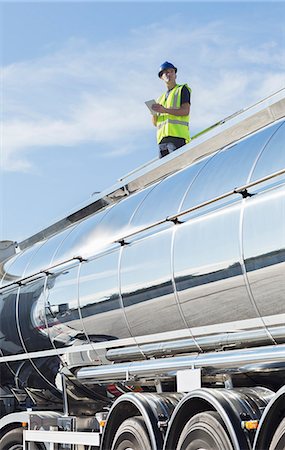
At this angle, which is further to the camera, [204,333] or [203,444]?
[204,333]

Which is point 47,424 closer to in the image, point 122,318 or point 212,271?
point 122,318

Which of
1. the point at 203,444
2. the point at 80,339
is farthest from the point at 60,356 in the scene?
the point at 203,444

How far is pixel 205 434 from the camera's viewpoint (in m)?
6.14

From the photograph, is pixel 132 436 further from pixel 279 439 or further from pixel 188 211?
pixel 279 439

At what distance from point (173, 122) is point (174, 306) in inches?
131

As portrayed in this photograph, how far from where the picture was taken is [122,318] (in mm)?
7648

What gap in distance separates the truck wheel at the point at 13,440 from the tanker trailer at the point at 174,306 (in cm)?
2

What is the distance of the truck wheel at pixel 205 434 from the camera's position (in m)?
5.94

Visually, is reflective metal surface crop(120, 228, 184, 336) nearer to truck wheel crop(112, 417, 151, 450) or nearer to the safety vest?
truck wheel crop(112, 417, 151, 450)

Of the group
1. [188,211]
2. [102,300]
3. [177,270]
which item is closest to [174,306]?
[177,270]

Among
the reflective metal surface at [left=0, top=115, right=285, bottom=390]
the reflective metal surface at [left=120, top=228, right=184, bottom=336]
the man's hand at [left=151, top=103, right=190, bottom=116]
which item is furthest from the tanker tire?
the man's hand at [left=151, top=103, right=190, bottom=116]

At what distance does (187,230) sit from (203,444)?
154cm

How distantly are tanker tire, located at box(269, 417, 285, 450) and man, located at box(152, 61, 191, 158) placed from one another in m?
4.61

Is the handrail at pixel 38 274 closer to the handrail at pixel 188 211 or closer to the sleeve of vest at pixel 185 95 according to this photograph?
the handrail at pixel 188 211
